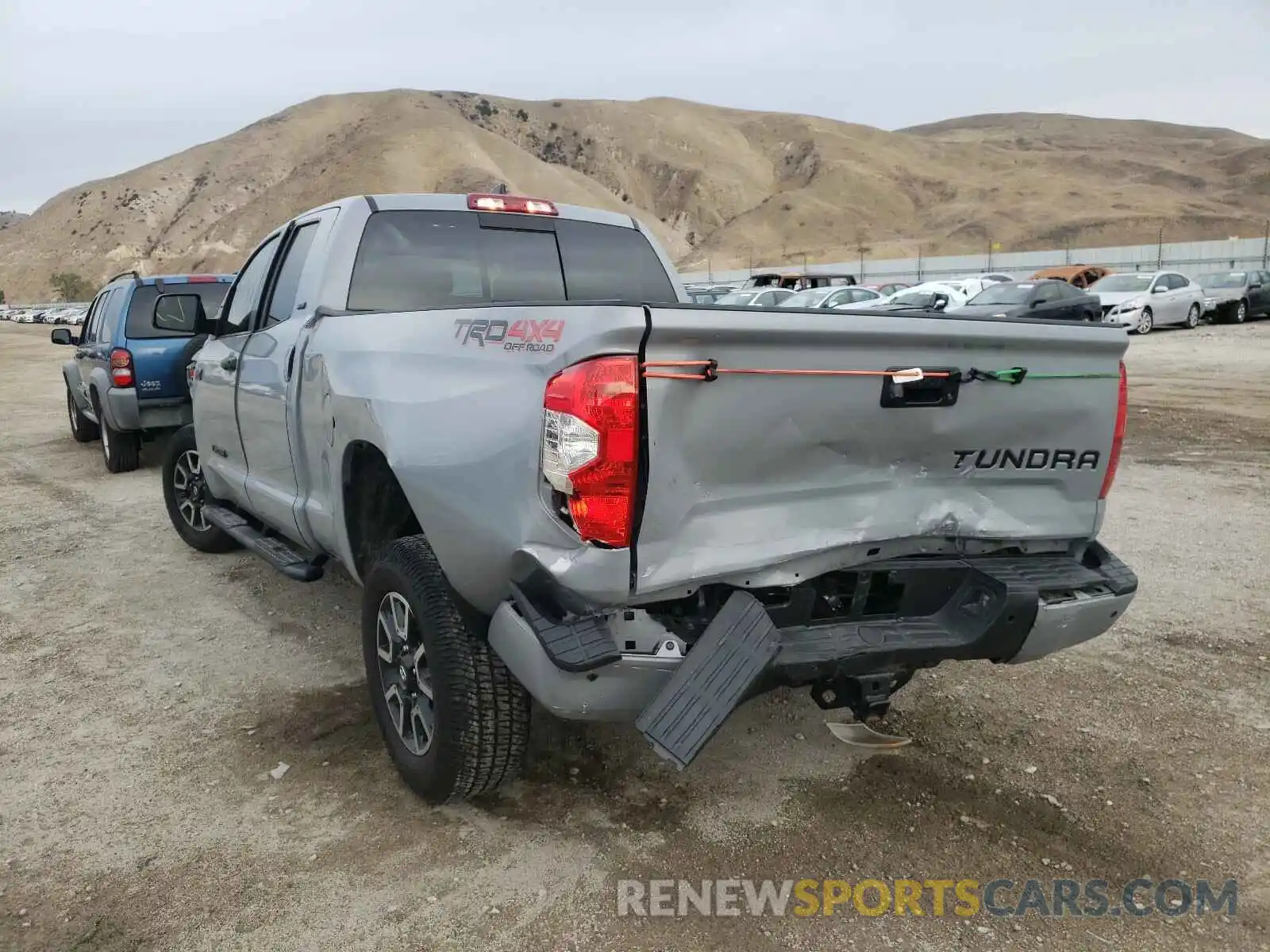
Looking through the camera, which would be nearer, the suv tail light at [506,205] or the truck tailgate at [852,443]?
the truck tailgate at [852,443]

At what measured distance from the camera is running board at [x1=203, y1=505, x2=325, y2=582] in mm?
4230

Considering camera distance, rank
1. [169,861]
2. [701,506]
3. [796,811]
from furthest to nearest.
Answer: [796,811], [169,861], [701,506]

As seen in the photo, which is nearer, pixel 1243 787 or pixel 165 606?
pixel 1243 787

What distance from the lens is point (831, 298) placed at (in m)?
24.5

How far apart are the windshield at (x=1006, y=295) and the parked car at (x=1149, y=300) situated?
3975 millimetres

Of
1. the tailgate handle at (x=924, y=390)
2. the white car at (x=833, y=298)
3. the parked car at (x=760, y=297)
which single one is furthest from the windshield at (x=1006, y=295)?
the tailgate handle at (x=924, y=390)

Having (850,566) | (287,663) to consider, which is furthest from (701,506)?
(287,663)

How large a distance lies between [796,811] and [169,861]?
6.81ft

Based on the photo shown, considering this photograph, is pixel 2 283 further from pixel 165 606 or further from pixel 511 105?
pixel 165 606

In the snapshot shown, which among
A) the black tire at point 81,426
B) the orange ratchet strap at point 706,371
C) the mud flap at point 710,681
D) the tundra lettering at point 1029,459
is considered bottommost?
the black tire at point 81,426

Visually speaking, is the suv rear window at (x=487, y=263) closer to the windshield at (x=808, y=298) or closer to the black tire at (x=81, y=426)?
the black tire at (x=81, y=426)

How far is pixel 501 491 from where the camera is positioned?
8.87 ft

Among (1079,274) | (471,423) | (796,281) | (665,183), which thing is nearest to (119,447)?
(471,423)

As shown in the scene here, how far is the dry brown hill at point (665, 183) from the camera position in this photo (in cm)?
10388
